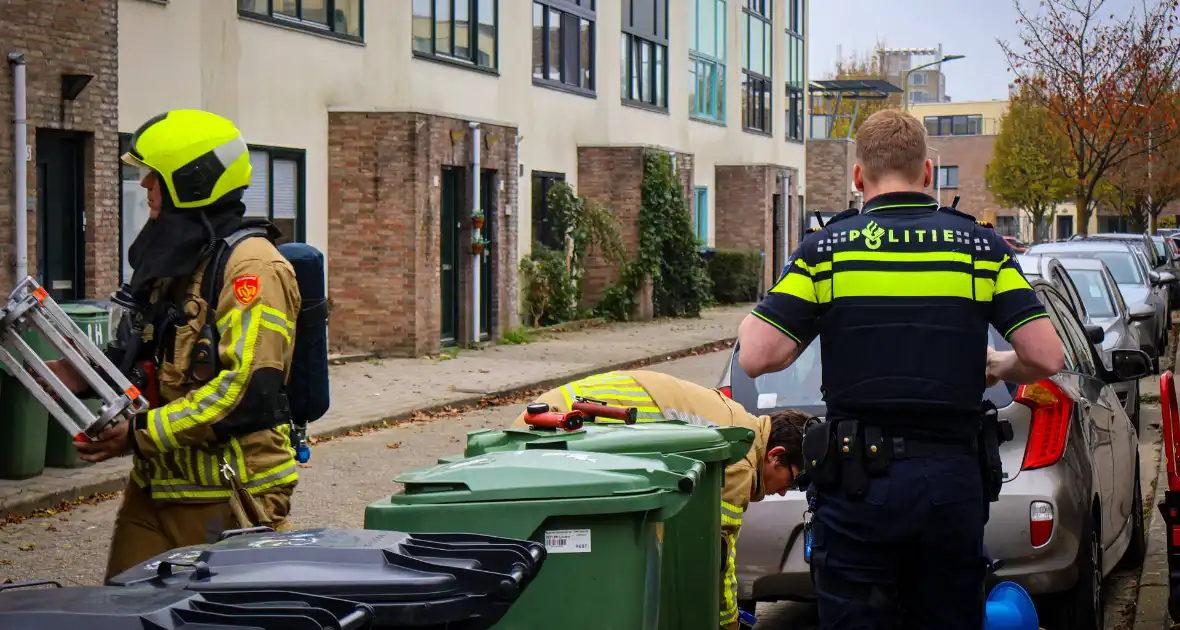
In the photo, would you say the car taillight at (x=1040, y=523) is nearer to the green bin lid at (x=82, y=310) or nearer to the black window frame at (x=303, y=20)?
the green bin lid at (x=82, y=310)

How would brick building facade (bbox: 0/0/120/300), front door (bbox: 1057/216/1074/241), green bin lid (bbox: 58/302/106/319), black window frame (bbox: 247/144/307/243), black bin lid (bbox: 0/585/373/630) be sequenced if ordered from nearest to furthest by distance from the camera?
black bin lid (bbox: 0/585/373/630), green bin lid (bbox: 58/302/106/319), brick building facade (bbox: 0/0/120/300), black window frame (bbox: 247/144/307/243), front door (bbox: 1057/216/1074/241)

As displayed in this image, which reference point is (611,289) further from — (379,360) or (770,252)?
(770,252)

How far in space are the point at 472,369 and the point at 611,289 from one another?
29.6 feet

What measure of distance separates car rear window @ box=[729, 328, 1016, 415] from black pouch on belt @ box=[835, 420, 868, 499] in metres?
2.72

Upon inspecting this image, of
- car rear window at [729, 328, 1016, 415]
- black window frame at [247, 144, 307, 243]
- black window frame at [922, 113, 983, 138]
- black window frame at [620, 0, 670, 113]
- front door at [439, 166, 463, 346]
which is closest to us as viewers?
car rear window at [729, 328, 1016, 415]

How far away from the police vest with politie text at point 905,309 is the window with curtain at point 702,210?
31876 mm

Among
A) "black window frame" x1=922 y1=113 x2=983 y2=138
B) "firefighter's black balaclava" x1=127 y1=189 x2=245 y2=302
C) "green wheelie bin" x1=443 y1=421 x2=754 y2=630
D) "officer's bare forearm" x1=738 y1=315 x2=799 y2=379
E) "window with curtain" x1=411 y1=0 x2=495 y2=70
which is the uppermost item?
"black window frame" x1=922 y1=113 x2=983 y2=138

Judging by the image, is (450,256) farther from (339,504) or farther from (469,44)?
(339,504)

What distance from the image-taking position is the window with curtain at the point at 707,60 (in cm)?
3519

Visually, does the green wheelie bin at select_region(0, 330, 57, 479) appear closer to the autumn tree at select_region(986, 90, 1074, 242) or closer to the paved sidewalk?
the paved sidewalk

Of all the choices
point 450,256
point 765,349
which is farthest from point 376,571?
point 450,256

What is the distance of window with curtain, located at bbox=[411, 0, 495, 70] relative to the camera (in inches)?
875

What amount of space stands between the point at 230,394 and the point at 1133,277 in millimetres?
18926

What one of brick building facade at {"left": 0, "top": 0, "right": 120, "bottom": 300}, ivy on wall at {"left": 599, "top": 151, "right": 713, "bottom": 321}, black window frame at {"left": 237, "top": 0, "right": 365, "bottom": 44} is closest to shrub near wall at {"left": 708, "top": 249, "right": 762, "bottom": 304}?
ivy on wall at {"left": 599, "top": 151, "right": 713, "bottom": 321}
